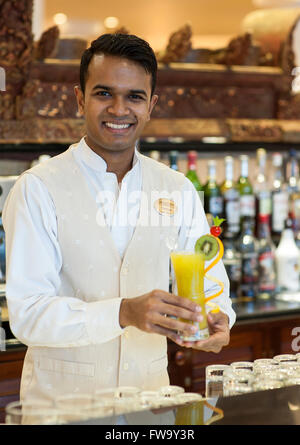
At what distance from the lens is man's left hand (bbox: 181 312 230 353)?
195 centimetres

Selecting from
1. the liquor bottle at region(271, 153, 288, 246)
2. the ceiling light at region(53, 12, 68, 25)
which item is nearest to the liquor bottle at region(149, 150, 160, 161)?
the liquor bottle at region(271, 153, 288, 246)

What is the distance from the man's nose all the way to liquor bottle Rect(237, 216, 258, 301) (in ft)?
6.57

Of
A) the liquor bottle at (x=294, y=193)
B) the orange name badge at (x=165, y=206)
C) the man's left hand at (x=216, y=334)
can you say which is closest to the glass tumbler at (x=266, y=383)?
the man's left hand at (x=216, y=334)

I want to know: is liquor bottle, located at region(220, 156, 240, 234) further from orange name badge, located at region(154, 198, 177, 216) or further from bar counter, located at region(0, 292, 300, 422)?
orange name badge, located at region(154, 198, 177, 216)

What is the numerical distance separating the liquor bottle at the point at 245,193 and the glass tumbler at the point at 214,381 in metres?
2.14

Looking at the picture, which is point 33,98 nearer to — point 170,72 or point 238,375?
point 170,72

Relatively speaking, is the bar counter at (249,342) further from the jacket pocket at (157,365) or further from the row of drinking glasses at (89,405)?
the row of drinking glasses at (89,405)

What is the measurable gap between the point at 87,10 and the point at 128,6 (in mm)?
313

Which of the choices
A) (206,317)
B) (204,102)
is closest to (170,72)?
(204,102)

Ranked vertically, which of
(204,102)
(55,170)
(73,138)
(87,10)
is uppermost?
(87,10)

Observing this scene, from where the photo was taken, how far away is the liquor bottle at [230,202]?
3.91m

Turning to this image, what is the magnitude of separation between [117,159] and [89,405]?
0.83 meters

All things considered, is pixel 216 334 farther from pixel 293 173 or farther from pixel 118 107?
pixel 293 173
